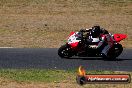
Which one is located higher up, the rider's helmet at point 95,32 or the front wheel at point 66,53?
the rider's helmet at point 95,32

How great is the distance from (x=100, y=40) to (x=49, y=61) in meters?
2.38

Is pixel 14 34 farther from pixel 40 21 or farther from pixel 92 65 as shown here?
pixel 92 65

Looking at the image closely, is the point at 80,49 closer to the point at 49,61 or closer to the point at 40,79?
the point at 49,61

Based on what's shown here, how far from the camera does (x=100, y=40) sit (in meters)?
21.7

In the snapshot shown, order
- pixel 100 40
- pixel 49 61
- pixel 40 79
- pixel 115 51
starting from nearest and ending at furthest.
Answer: pixel 40 79 < pixel 49 61 < pixel 100 40 < pixel 115 51

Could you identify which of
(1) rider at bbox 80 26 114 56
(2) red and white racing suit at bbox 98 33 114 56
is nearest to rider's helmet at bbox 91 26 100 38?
(1) rider at bbox 80 26 114 56

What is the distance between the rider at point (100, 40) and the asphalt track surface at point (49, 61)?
50cm

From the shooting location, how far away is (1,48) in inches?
952

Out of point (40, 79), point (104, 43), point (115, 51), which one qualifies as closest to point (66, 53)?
point (104, 43)

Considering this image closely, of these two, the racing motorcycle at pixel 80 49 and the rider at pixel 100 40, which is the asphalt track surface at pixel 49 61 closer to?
the racing motorcycle at pixel 80 49

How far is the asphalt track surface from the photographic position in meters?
Answer: 19.5

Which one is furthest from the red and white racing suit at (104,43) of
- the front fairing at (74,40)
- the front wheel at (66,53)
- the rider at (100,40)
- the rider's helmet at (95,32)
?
the front wheel at (66,53)

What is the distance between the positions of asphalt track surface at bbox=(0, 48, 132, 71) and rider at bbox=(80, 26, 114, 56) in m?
0.50

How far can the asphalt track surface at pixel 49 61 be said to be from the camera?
19516mm
